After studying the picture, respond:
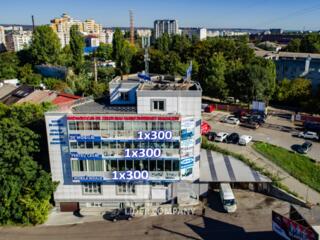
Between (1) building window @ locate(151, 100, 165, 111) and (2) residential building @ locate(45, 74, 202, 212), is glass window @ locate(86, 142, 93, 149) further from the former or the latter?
(1) building window @ locate(151, 100, 165, 111)

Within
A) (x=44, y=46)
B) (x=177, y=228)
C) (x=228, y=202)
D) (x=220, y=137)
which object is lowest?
(x=177, y=228)

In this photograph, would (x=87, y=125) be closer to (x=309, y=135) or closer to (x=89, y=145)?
(x=89, y=145)

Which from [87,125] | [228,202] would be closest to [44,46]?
[87,125]

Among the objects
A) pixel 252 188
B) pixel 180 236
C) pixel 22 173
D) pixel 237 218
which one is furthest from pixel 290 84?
pixel 22 173

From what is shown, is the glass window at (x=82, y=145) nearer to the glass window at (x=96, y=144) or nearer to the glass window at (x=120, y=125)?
the glass window at (x=96, y=144)

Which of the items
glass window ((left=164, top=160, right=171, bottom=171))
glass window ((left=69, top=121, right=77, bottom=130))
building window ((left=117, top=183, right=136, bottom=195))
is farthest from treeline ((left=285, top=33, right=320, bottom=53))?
glass window ((left=69, top=121, right=77, bottom=130))
